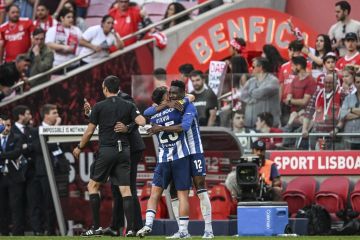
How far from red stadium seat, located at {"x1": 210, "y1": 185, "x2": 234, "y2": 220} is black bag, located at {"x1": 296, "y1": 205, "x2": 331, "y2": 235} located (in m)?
1.07

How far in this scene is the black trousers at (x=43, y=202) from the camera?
2408 centimetres

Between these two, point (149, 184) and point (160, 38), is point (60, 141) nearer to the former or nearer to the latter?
point (149, 184)

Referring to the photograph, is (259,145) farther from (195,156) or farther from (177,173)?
(177,173)

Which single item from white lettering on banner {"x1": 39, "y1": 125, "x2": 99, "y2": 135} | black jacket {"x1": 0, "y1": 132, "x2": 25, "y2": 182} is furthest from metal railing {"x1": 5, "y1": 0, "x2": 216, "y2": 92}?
white lettering on banner {"x1": 39, "y1": 125, "x2": 99, "y2": 135}

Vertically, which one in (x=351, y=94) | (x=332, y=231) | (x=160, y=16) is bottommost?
(x=332, y=231)

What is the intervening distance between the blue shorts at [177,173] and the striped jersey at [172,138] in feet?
0.26

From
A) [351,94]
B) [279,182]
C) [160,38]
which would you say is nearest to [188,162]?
[279,182]

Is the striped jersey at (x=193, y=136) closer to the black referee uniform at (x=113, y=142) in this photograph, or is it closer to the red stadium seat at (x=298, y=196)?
the black referee uniform at (x=113, y=142)

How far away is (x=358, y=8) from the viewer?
2712cm

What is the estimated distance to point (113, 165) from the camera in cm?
1919

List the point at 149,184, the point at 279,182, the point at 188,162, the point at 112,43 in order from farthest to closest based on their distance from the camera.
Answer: the point at 112,43
the point at 149,184
the point at 279,182
the point at 188,162

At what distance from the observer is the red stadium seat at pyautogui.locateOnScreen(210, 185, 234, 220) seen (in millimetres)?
21578

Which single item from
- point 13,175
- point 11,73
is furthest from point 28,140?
point 11,73

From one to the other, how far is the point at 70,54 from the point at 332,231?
7625 millimetres
